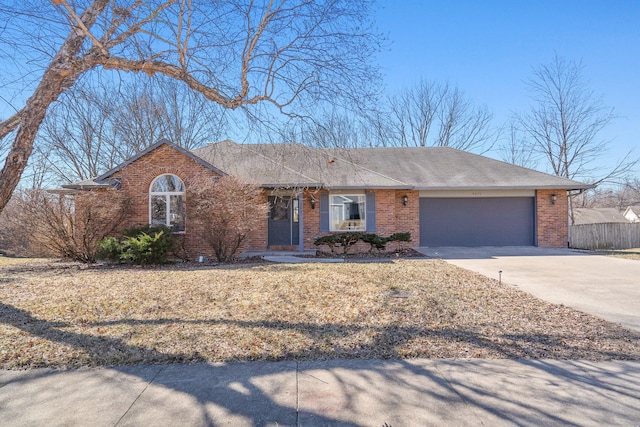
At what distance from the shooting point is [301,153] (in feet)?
22.9

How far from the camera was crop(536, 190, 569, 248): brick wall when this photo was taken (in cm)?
1519

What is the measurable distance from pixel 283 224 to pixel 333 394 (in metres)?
11.3

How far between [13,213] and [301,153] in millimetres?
10245

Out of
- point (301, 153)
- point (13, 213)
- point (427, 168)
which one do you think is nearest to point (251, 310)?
point (301, 153)

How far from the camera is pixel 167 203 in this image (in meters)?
12.0

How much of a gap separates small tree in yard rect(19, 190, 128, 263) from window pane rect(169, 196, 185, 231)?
138 cm

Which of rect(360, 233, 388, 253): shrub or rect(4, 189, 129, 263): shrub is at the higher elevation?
rect(4, 189, 129, 263): shrub

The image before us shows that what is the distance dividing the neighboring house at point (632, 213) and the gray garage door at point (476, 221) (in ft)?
120

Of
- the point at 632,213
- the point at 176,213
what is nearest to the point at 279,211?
the point at 176,213

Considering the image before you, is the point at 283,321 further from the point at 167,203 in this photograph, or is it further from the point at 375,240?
the point at 167,203

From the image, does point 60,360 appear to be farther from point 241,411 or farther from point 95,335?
point 241,411

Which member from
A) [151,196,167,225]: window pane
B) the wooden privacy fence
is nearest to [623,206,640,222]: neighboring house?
the wooden privacy fence

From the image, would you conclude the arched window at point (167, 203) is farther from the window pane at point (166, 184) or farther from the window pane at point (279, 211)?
the window pane at point (279, 211)

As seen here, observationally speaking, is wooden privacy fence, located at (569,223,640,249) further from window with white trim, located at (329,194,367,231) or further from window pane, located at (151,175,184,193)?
window pane, located at (151,175,184,193)
